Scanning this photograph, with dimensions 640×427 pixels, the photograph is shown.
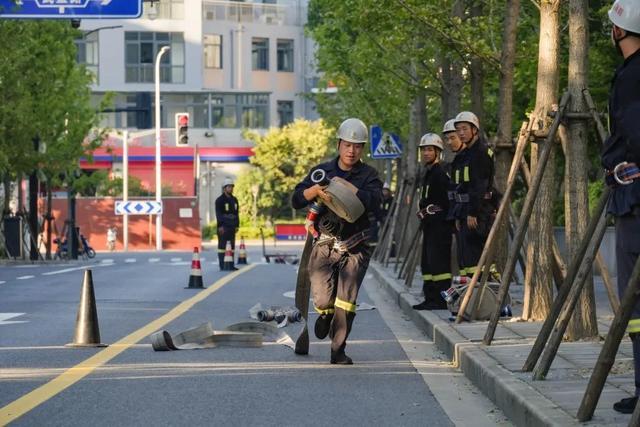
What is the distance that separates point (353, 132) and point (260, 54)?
72.5 m

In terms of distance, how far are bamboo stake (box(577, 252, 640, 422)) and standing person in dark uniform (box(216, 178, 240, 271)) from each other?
25.0 metres

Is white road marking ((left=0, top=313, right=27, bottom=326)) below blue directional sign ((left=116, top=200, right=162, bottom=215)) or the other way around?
the other way around

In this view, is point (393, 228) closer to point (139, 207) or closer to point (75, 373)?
point (75, 373)

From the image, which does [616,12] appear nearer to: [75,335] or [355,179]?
[355,179]

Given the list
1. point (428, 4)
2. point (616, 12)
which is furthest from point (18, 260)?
point (616, 12)

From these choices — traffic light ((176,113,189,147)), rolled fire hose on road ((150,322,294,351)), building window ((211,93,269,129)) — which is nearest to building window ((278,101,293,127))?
building window ((211,93,269,129))

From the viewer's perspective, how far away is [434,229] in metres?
16.7

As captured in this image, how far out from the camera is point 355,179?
1215 cm

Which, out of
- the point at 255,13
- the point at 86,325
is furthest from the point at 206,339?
the point at 255,13

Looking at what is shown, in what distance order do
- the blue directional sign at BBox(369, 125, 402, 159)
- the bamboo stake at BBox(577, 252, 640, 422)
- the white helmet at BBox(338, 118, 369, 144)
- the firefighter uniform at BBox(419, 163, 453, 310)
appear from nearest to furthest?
the bamboo stake at BBox(577, 252, 640, 422) < the white helmet at BBox(338, 118, 369, 144) < the firefighter uniform at BBox(419, 163, 453, 310) < the blue directional sign at BBox(369, 125, 402, 159)

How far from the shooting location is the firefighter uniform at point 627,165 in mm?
7289

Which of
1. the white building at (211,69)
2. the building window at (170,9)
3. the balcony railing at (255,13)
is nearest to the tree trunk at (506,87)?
the white building at (211,69)

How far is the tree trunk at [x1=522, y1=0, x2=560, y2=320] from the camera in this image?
13.5 metres

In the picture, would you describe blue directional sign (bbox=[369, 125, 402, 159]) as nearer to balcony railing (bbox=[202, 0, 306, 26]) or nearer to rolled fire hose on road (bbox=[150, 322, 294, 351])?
rolled fire hose on road (bbox=[150, 322, 294, 351])
